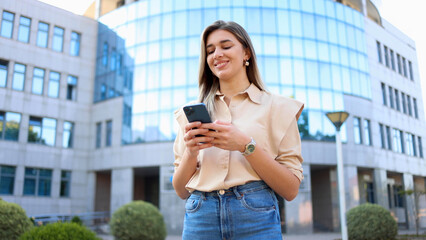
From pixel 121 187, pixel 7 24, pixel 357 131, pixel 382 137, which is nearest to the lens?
pixel 7 24

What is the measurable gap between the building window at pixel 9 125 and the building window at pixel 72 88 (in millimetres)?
4193

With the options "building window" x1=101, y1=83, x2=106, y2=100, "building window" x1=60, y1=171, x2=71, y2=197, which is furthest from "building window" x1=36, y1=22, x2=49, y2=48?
"building window" x1=60, y1=171, x2=71, y2=197

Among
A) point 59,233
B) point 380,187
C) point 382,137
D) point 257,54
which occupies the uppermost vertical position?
point 257,54

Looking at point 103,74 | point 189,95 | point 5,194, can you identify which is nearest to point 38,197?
point 5,194

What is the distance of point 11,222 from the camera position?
8977mm

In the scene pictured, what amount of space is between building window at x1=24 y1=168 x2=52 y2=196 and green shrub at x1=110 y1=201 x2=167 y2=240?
1414 centimetres

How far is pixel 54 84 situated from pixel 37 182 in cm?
716

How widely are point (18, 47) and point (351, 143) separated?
23.8 m

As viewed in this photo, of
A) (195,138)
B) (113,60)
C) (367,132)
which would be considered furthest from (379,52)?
(195,138)

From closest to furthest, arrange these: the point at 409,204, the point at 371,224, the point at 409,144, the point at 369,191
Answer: the point at 371,224 < the point at 369,191 < the point at 409,204 < the point at 409,144

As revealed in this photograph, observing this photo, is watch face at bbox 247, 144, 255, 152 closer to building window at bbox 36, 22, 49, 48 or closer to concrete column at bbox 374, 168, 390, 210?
building window at bbox 36, 22, 49, 48

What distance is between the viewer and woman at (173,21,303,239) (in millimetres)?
1771

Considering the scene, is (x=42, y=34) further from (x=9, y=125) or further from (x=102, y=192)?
(x=102, y=192)

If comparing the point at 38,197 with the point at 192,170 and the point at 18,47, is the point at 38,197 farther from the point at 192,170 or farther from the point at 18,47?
the point at 192,170
